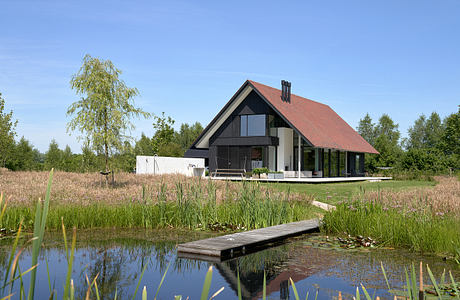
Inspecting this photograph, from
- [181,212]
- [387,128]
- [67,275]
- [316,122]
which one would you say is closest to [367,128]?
[387,128]

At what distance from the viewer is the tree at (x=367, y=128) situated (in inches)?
2783

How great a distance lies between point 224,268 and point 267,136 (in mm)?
20748

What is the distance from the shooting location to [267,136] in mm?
26141

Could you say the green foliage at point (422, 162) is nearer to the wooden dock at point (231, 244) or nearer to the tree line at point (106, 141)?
the tree line at point (106, 141)

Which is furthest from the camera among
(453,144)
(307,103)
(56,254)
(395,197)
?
(453,144)

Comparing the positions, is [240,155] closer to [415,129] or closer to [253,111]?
[253,111]

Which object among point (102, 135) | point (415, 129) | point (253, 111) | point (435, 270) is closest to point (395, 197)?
point (435, 270)

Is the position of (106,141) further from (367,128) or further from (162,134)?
(367,128)

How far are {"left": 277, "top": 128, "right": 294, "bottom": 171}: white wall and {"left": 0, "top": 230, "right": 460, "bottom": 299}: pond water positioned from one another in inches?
755

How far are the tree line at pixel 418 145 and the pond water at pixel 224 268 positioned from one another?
2474cm

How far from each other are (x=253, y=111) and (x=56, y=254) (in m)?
21.3

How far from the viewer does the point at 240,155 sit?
27.6m

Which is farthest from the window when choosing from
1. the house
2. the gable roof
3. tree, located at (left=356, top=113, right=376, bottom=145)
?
tree, located at (left=356, top=113, right=376, bottom=145)

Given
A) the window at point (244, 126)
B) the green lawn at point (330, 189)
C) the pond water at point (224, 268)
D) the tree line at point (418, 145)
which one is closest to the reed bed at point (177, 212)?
the pond water at point (224, 268)
